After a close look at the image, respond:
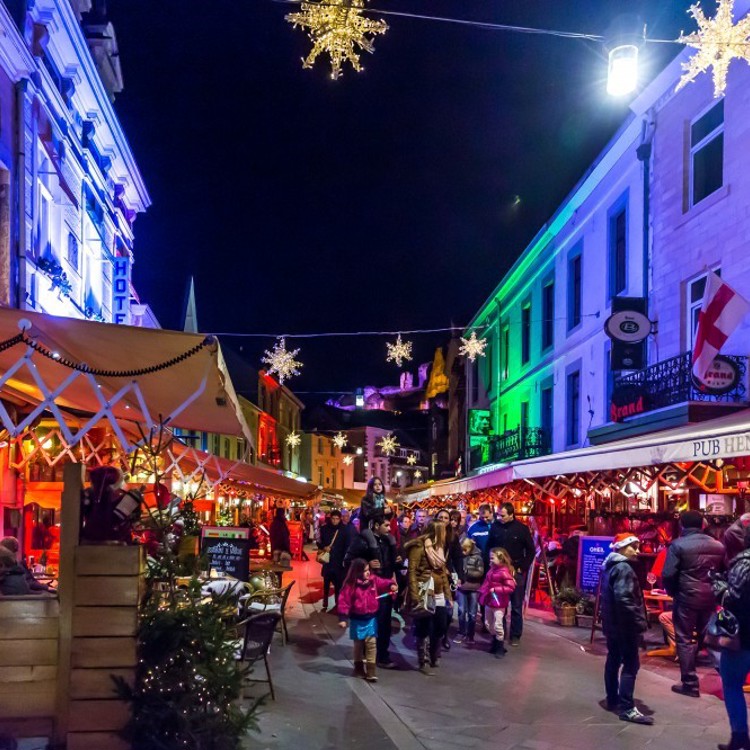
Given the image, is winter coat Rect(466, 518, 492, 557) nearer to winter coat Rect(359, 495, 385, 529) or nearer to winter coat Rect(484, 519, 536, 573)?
winter coat Rect(484, 519, 536, 573)

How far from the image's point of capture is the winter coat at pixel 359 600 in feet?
28.7

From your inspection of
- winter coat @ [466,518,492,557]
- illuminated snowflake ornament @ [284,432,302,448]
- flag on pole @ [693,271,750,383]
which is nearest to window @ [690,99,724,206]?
flag on pole @ [693,271,750,383]

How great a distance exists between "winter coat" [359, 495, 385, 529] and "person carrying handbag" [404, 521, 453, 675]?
5.59 feet

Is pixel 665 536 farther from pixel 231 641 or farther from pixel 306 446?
pixel 306 446

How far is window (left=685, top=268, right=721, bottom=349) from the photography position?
48.9 ft

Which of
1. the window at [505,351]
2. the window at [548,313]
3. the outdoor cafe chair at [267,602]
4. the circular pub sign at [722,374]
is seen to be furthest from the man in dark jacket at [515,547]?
the window at [505,351]

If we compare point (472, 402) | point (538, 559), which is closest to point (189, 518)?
point (538, 559)

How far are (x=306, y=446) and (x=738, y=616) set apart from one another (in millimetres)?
72583

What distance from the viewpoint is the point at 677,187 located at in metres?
15.6

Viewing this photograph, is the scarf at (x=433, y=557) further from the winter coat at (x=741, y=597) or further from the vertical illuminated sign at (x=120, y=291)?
the vertical illuminated sign at (x=120, y=291)

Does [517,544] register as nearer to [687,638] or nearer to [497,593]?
[497,593]

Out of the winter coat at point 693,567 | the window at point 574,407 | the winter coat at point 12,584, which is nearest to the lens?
the winter coat at point 12,584

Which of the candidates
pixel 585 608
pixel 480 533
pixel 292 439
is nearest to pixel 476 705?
pixel 480 533

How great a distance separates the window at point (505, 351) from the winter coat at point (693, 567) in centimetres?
2293
